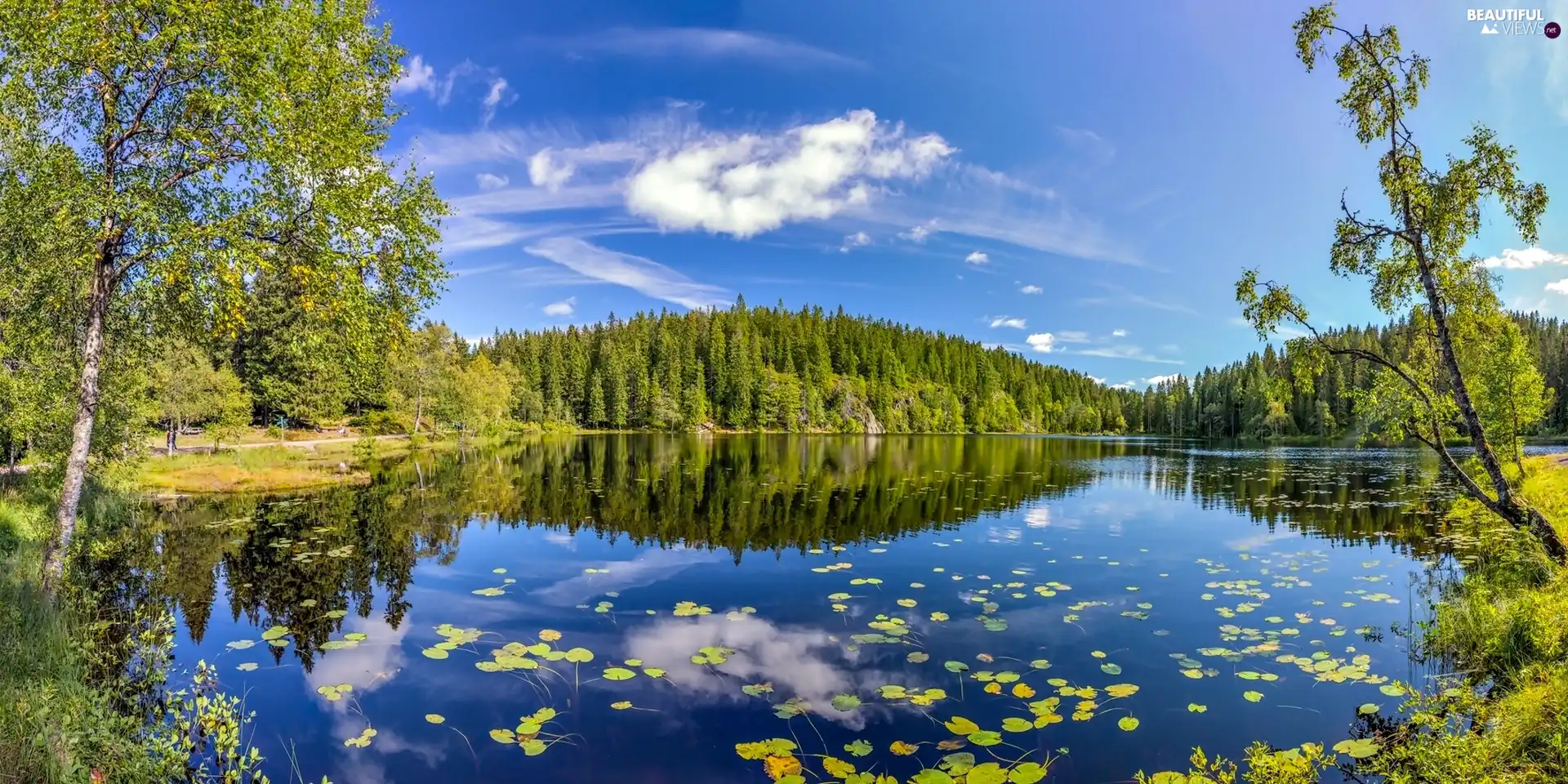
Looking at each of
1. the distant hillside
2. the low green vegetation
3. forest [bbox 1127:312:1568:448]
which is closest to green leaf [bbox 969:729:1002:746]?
the low green vegetation

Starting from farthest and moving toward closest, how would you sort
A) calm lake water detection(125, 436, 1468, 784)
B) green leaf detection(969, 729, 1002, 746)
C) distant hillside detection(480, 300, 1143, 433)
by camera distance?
distant hillside detection(480, 300, 1143, 433), calm lake water detection(125, 436, 1468, 784), green leaf detection(969, 729, 1002, 746)

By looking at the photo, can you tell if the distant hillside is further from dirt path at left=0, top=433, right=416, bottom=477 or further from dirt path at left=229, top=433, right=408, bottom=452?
dirt path at left=0, top=433, right=416, bottom=477

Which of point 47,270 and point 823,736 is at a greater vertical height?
point 47,270

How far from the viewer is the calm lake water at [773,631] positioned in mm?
8852

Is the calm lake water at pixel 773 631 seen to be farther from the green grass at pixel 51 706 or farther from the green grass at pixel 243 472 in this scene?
the green grass at pixel 243 472

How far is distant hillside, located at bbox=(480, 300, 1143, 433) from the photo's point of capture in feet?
451

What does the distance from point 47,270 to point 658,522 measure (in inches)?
702

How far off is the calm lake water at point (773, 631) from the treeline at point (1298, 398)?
9723 cm

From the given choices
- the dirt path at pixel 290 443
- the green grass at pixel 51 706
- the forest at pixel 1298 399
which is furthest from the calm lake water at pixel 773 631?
the forest at pixel 1298 399

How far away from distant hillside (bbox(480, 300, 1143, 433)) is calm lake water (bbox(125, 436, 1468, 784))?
350 feet

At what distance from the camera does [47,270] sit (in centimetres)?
1241

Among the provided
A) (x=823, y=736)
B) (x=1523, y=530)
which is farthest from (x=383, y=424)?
(x=1523, y=530)

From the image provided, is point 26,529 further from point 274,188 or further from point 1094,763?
point 1094,763

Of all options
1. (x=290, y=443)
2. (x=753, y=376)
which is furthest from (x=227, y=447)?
(x=753, y=376)
